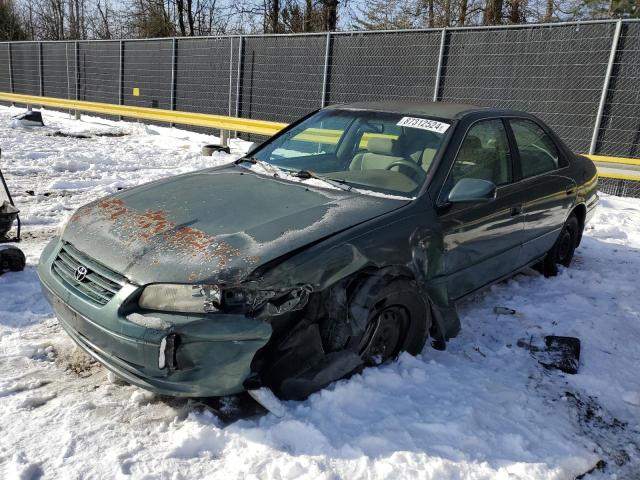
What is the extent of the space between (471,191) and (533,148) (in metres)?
1.58

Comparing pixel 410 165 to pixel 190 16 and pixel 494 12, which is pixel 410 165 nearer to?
pixel 494 12

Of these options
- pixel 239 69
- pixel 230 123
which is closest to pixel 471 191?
pixel 230 123

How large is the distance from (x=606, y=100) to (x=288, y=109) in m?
6.89

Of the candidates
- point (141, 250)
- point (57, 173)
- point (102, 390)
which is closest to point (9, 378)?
point (102, 390)

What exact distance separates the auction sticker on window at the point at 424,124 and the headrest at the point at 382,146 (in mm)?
163

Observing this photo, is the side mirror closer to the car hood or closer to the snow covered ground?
the car hood

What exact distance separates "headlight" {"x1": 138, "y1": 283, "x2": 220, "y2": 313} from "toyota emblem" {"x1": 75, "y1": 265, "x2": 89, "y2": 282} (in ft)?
1.46

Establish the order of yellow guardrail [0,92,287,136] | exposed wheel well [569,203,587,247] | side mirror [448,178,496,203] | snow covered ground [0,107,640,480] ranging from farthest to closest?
yellow guardrail [0,92,287,136], exposed wheel well [569,203,587,247], side mirror [448,178,496,203], snow covered ground [0,107,640,480]

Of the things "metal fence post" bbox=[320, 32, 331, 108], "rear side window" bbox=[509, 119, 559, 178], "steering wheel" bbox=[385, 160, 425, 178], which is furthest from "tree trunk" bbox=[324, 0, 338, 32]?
"steering wheel" bbox=[385, 160, 425, 178]

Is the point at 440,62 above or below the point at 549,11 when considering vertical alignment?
below

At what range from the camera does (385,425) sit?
2.66m

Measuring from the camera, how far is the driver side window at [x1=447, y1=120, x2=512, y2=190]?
3693mm

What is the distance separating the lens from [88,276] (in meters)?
2.73

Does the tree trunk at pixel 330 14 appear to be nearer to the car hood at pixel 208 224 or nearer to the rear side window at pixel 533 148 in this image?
the rear side window at pixel 533 148
